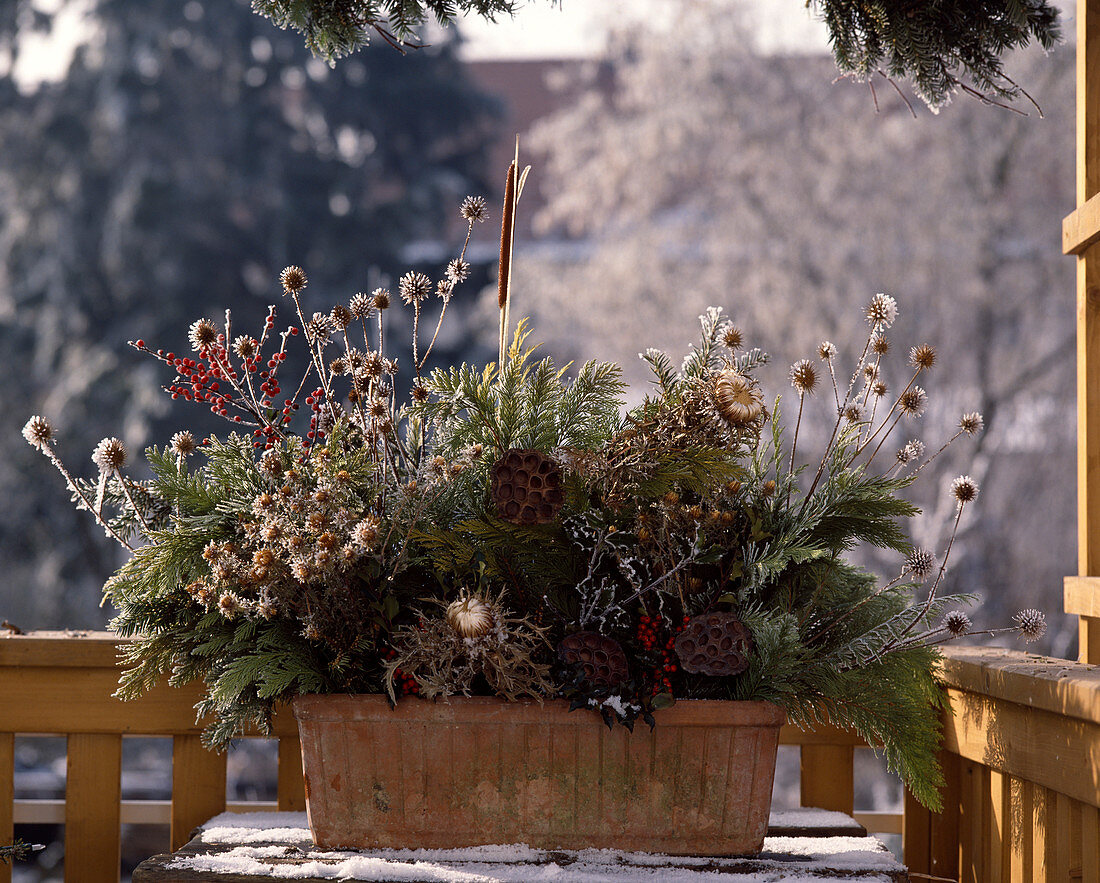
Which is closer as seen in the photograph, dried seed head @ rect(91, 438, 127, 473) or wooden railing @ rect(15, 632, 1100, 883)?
dried seed head @ rect(91, 438, 127, 473)

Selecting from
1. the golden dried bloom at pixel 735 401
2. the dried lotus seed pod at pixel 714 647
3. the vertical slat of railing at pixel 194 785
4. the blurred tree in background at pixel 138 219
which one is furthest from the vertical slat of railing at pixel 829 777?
the blurred tree in background at pixel 138 219

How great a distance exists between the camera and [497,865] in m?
0.98

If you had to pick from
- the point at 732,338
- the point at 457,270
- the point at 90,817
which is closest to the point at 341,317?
the point at 457,270

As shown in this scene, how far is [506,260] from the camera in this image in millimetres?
1034

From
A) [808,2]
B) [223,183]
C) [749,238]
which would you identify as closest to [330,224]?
[223,183]


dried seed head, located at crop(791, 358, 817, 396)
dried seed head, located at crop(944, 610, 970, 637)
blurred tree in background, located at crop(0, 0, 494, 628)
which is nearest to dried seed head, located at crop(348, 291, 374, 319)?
dried seed head, located at crop(791, 358, 817, 396)

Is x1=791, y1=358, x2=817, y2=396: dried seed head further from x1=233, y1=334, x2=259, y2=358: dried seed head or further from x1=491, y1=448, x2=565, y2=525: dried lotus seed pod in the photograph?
x1=233, y1=334, x2=259, y2=358: dried seed head

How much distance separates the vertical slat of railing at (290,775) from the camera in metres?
1.32

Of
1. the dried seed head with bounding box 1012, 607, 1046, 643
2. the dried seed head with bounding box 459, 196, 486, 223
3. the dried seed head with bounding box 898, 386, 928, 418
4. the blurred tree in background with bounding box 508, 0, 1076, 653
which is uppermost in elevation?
the blurred tree in background with bounding box 508, 0, 1076, 653

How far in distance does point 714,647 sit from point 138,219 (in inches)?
294

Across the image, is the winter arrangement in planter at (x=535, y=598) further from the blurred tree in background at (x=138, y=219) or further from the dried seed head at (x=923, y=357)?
the blurred tree in background at (x=138, y=219)

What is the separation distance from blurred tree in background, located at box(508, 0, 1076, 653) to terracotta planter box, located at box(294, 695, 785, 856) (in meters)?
5.62

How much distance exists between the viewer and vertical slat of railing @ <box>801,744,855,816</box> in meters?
1.35

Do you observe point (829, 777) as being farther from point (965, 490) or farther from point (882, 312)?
point (882, 312)
